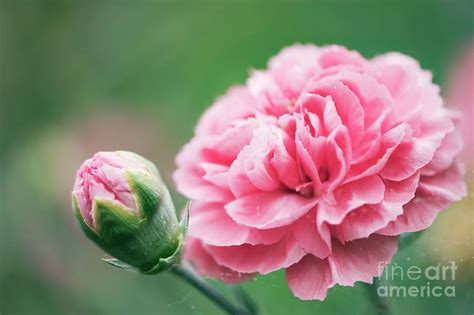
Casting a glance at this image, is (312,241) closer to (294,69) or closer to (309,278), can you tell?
(309,278)

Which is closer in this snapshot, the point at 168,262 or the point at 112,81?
the point at 168,262

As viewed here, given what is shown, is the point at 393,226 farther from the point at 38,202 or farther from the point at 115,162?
the point at 38,202

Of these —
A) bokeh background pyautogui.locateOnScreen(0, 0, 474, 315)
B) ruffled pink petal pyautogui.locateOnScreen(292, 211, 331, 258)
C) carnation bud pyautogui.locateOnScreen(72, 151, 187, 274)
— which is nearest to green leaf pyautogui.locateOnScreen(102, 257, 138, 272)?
carnation bud pyautogui.locateOnScreen(72, 151, 187, 274)

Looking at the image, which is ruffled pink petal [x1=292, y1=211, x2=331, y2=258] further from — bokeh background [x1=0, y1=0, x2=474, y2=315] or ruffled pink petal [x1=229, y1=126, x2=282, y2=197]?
bokeh background [x1=0, y1=0, x2=474, y2=315]

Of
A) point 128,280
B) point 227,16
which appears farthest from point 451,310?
point 227,16

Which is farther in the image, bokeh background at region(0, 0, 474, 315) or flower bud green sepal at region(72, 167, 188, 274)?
bokeh background at region(0, 0, 474, 315)

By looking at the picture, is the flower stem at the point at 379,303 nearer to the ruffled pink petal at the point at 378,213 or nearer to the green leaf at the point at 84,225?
the ruffled pink petal at the point at 378,213

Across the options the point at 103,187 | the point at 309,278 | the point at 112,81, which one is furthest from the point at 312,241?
the point at 112,81
